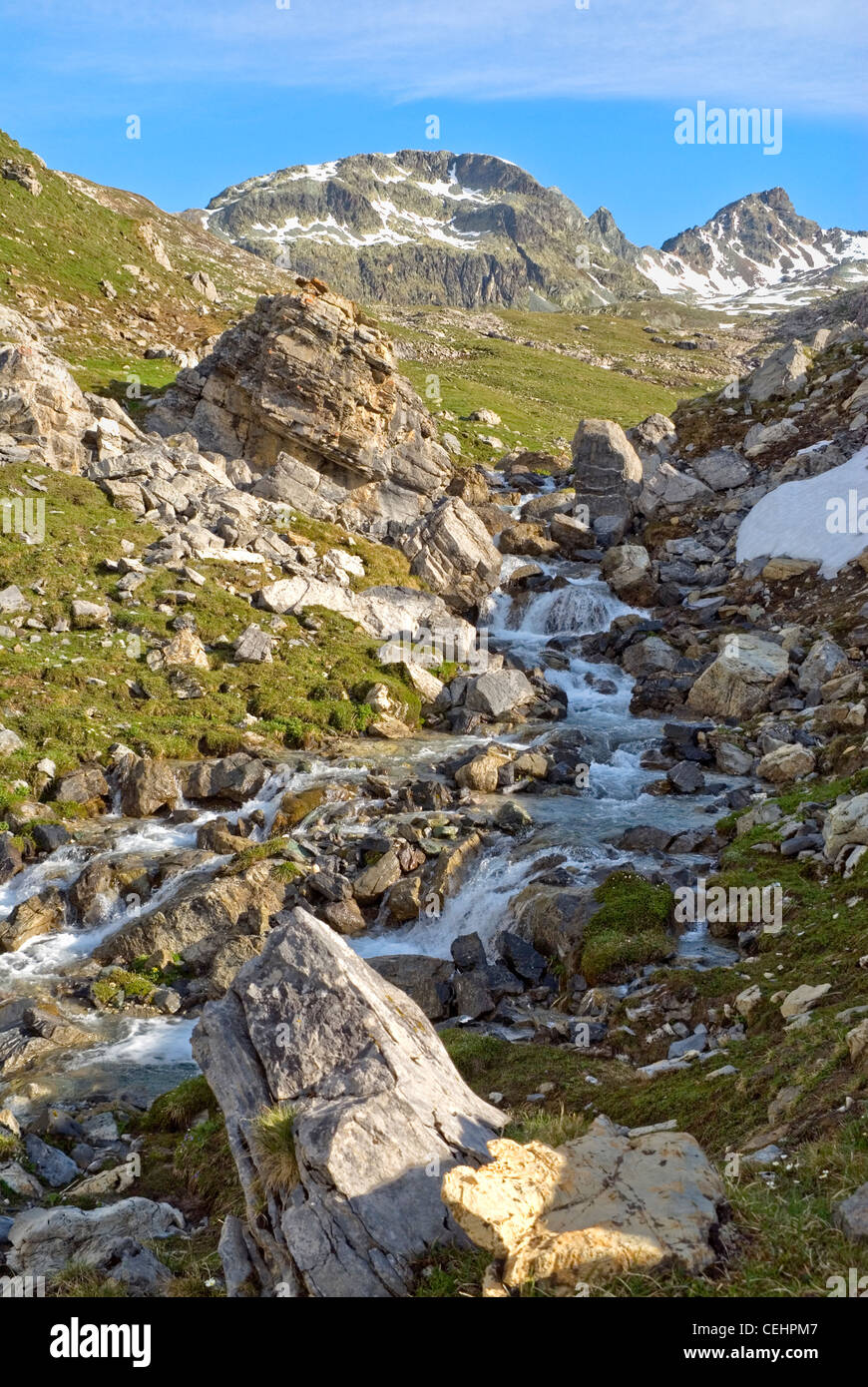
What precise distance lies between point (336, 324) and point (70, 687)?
2870 centimetres

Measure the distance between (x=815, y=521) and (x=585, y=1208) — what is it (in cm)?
4059

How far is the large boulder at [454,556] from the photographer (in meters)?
45.0

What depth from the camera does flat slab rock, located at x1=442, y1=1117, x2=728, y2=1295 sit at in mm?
6391

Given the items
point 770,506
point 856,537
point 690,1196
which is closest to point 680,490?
point 770,506

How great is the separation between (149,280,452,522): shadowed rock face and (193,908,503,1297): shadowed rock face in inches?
1553

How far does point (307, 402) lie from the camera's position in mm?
47750

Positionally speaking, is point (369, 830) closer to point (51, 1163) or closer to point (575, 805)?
point (575, 805)

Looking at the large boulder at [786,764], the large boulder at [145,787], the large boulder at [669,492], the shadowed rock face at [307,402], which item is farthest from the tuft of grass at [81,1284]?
the large boulder at [669,492]

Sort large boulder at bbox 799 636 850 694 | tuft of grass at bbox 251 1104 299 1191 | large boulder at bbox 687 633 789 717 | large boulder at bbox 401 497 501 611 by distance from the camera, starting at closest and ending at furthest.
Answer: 1. tuft of grass at bbox 251 1104 299 1191
2. large boulder at bbox 799 636 850 694
3. large boulder at bbox 687 633 789 717
4. large boulder at bbox 401 497 501 611

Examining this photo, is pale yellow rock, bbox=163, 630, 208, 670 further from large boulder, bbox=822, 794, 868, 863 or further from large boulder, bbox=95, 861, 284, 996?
large boulder, bbox=822, 794, 868, 863

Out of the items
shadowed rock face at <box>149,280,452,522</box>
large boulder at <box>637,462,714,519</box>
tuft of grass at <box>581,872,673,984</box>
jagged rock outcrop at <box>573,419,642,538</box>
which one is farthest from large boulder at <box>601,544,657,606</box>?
tuft of grass at <box>581,872,673,984</box>

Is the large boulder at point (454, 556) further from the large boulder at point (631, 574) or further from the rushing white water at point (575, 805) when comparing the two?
the large boulder at point (631, 574)

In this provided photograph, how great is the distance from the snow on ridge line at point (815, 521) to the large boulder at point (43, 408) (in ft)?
109
